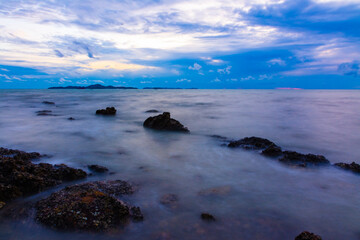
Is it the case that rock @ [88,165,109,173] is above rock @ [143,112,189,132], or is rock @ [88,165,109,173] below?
below

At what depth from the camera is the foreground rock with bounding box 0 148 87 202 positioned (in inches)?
206

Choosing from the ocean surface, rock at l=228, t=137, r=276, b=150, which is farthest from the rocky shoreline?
rock at l=228, t=137, r=276, b=150

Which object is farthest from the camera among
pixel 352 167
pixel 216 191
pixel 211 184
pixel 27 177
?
pixel 352 167

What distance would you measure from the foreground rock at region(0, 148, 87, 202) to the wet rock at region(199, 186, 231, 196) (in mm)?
3250

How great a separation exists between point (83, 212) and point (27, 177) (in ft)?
7.13

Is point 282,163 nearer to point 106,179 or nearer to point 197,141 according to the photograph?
point 197,141

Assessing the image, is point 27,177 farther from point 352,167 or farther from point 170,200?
point 352,167

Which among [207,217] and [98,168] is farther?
[98,168]

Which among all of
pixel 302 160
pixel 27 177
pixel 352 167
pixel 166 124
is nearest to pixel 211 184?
pixel 302 160

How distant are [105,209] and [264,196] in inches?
145

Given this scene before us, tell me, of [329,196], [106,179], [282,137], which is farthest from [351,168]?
A: [106,179]

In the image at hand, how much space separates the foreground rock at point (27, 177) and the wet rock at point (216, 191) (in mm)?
3250

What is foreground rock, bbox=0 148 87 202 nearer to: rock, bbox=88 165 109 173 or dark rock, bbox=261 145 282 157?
rock, bbox=88 165 109 173

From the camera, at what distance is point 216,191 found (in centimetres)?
609
